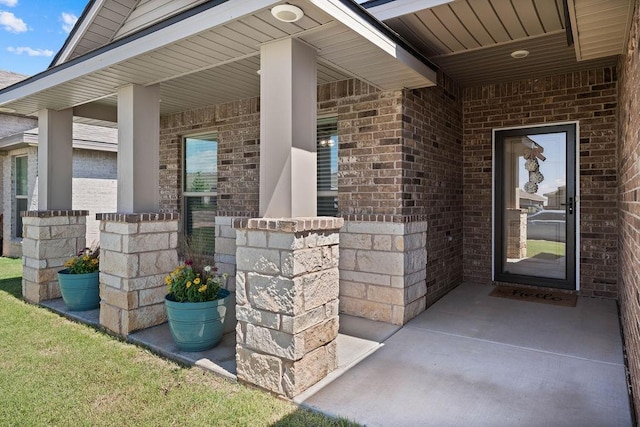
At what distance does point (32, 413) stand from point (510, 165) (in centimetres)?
557

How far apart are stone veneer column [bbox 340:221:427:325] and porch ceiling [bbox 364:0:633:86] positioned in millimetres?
1800

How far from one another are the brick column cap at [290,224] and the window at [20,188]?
867cm

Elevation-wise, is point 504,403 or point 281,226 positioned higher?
point 281,226

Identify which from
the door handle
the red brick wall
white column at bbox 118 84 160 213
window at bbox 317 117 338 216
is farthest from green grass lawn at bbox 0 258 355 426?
the door handle

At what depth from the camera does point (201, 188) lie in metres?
6.62

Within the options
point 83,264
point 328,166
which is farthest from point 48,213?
point 328,166

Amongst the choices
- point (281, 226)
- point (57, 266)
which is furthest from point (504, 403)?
point (57, 266)

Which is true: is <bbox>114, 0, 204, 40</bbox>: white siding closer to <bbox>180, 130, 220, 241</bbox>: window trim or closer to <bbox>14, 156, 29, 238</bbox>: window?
<bbox>180, 130, 220, 241</bbox>: window trim

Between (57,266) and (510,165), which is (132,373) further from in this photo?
(510,165)

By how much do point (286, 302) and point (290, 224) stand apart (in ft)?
1.71

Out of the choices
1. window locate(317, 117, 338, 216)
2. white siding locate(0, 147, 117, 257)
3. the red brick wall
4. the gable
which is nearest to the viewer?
the red brick wall

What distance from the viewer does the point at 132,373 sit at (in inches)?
119

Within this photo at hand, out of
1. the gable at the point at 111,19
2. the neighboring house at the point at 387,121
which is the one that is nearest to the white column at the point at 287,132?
the neighboring house at the point at 387,121

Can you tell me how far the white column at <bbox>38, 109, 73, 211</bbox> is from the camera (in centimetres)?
512
